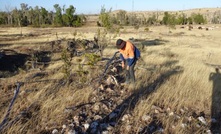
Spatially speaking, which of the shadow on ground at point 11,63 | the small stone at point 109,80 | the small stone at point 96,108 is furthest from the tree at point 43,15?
the small stone at point 96,108

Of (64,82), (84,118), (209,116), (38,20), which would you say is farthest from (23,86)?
(38,20)

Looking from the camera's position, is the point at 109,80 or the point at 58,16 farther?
the point at 58,16

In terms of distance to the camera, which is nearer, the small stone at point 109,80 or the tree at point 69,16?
the small stone at point 109,80

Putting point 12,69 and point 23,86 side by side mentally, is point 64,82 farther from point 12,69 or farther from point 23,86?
point 12,69

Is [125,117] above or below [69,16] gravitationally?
below

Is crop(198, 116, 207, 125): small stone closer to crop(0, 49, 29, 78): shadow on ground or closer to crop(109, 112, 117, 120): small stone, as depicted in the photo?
crop(109, 112, 117, 120): small stone

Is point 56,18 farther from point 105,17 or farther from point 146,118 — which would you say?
point 146,118

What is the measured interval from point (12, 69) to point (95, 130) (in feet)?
22.2

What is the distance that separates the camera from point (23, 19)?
57.3 m

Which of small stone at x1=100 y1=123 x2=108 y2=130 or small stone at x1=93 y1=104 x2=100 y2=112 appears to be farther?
small stone at x1=93 y1=104 x2=100 y2=112

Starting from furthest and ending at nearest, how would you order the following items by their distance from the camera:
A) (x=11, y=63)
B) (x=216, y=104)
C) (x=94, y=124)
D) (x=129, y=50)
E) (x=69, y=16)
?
(x=69, y=16), (x=11, y=63), (x=129, y=50), (x=216, y=104), (x=94, y=124)

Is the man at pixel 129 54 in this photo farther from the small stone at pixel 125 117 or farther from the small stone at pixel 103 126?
the small stone at pixel 103 126

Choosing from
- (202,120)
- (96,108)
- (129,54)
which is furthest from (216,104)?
(96,108)

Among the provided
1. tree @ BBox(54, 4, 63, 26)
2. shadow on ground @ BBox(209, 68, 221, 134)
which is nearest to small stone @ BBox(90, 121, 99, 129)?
shadow on ground @ BBox(209, 68, 221, 134)
